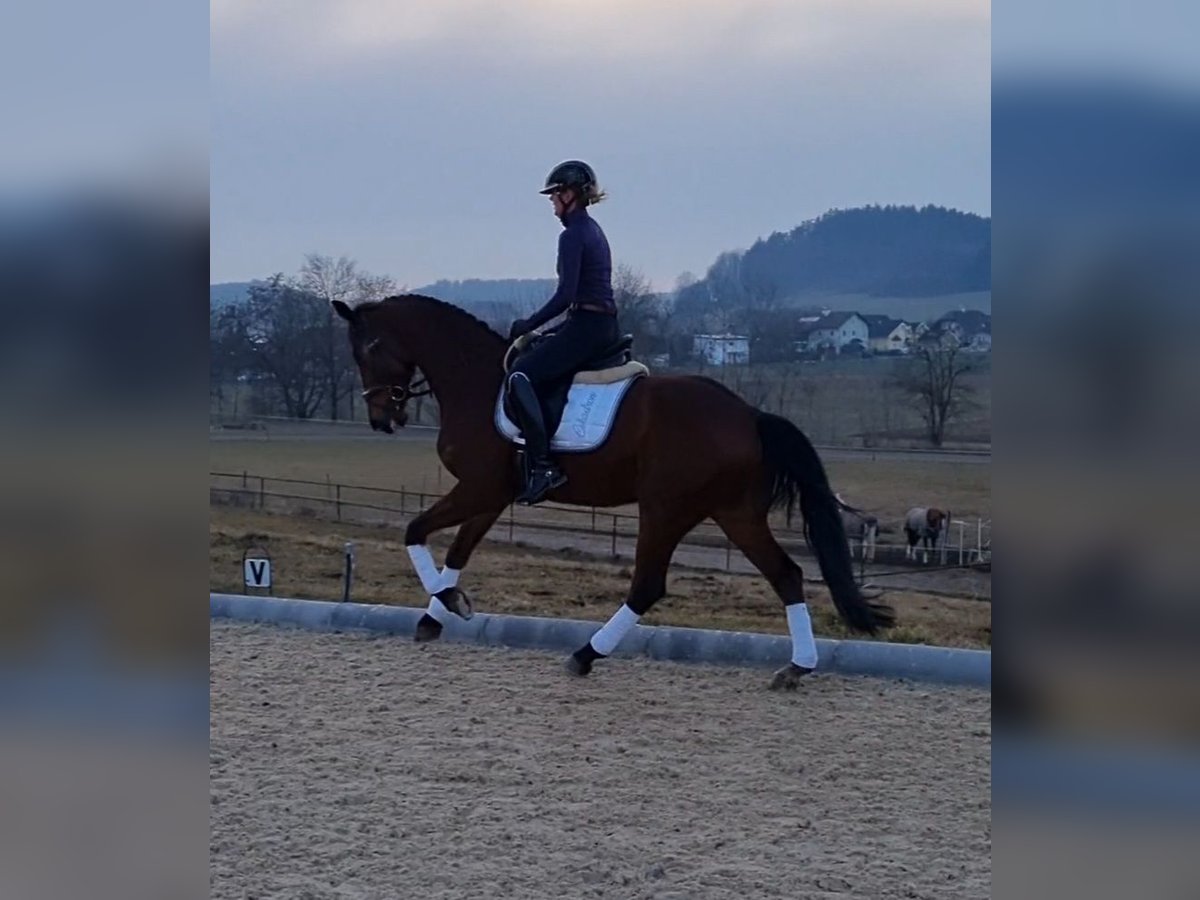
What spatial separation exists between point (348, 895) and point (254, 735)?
195cm

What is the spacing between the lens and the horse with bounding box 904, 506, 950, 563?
37.0 ft

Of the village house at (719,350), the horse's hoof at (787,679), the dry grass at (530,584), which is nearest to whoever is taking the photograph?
the horse's hoof at (787,679)

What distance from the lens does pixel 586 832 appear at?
4180 mm

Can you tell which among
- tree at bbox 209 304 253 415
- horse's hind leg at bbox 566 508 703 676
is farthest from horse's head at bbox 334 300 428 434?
horse's hind leg at bbox 566 508 703 676

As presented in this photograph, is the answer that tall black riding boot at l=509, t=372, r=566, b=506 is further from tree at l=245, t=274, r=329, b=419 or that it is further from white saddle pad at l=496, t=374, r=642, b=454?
tree at l=245, t=274, r=329, b=419

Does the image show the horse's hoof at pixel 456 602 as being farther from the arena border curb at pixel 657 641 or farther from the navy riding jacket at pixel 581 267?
the navy riding jacket at pixel 581 267

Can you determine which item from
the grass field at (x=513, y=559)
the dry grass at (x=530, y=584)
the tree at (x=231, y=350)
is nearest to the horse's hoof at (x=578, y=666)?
the dry grass at (x=530, y=584)

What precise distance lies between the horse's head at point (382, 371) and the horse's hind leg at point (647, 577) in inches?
72.0

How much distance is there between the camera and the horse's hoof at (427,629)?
7.30 metres

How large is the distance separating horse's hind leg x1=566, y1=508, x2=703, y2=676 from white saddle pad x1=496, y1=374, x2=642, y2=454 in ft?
1.59
